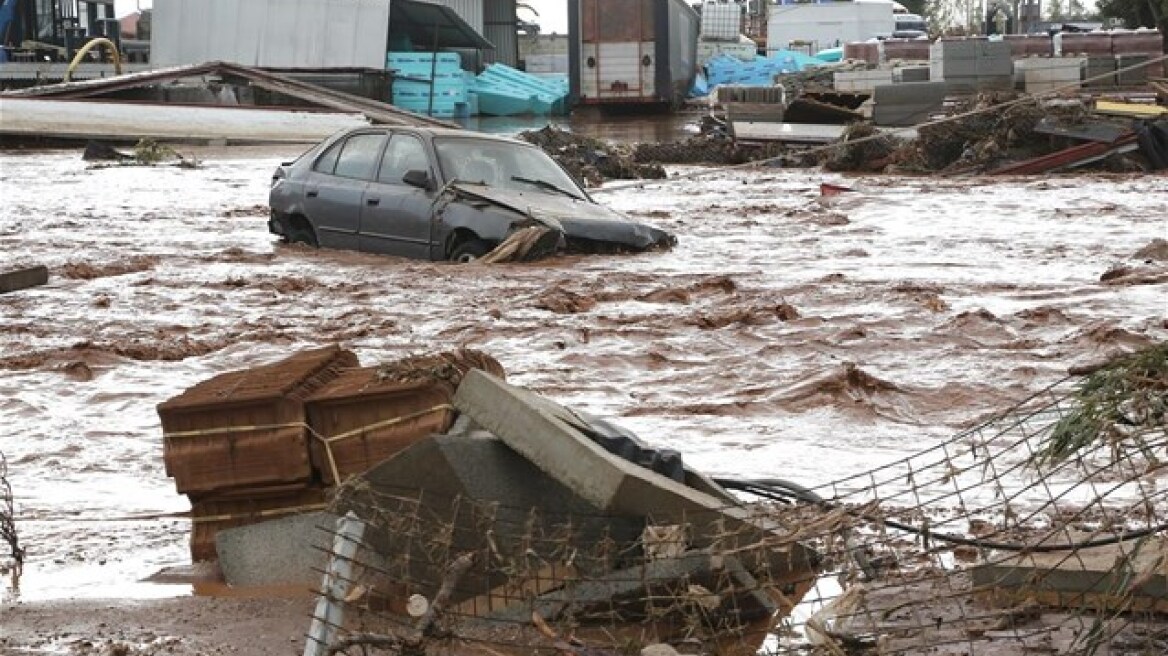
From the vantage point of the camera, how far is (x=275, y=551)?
5.77 meters

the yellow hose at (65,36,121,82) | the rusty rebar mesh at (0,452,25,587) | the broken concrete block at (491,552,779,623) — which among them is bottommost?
the rusty rebar mesh at (0,452,25,587)

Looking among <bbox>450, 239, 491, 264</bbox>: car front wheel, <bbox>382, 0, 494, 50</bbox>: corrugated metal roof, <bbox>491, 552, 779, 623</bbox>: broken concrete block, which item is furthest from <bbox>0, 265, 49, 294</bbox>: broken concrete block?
<bbox>382, 0, 494, 50</bbox>: corrugated metal roof

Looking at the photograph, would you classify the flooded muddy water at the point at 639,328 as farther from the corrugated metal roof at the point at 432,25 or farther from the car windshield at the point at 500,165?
the corrugated metal roof at the point at 432,25

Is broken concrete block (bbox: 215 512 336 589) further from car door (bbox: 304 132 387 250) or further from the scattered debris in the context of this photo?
car door (bbox: 304 132 387 250)

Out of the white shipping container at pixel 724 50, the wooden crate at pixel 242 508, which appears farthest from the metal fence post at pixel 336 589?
the white shipping container at pixel 724 50

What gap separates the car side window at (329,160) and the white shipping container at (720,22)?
2199 inches

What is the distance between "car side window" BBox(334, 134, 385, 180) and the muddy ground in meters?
0.76

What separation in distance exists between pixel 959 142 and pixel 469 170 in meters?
13.5

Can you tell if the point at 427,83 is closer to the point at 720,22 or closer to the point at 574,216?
the point at 720,22

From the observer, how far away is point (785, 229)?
18.8 metres

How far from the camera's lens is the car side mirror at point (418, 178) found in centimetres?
1478

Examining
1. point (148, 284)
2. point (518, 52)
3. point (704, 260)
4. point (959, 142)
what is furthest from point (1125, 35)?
point (518, 52)

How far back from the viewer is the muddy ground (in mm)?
6625

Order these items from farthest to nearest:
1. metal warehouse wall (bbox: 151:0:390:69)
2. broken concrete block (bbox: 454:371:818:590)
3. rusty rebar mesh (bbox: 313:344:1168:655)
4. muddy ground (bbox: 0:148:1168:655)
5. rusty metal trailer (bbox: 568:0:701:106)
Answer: rusty metal trailer (bbox: 568:0:701:106) → metal warehouse wall (bbox: 151:0:390:69) → muddy ground (bbox: 0:148:1168:655) → broken concrete block (bbox: 454:371:818:590) → rusty rebar mesh (bbox: 313:344:1168:655)
